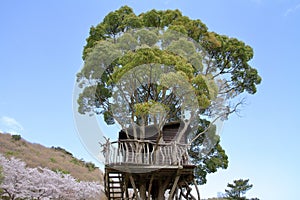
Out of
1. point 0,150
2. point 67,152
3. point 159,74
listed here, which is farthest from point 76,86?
point 67,152

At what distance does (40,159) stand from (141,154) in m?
11.4

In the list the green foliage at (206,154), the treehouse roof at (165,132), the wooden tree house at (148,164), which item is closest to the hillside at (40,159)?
the treehouse roof at (165,132)

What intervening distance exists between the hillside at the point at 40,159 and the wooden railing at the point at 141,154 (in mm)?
9076

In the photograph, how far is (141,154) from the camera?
862 centimetres

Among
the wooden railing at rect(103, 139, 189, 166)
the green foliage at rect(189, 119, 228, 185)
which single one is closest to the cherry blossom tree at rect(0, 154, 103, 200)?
the wooden railing at rect(103, 139, 189, 166)

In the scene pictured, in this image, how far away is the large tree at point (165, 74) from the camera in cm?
890

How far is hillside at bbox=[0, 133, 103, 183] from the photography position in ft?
55.8

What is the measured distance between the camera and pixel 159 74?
29.3ft

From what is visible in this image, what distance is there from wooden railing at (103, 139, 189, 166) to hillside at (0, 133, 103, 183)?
9076 millimetres

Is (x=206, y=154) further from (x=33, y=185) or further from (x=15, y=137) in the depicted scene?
(x=15, y=137)

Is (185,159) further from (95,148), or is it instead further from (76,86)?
(76,86)

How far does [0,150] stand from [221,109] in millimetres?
12405

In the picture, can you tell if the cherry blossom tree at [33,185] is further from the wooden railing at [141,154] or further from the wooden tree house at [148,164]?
the wooden railing at [141,154]

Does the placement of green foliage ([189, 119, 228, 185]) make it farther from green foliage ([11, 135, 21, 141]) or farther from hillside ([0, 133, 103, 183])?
green foliage ([11, 135, 21, 141])
